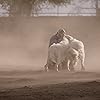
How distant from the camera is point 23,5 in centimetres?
2973

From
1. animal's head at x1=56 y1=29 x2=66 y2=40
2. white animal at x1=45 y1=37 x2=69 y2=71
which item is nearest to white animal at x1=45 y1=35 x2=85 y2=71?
white animal at x1=45 y1=37 x2=69 y2=71

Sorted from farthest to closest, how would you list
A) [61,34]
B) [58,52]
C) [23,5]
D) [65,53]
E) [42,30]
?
1. [23,5]
2. [42,30]
3. [61,34]
4. [65,53]
5. [58,52]

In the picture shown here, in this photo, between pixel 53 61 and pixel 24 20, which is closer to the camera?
pixel 53 61

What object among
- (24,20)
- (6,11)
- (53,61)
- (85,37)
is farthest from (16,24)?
(53,61)

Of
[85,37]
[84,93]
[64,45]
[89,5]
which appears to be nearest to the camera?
[84,93]

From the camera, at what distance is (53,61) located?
49.3ft

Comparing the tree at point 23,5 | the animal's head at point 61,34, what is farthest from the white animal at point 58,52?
the tree at point 23,5

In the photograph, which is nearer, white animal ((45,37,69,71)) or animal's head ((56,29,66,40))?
white animal ((45,37,69,71))

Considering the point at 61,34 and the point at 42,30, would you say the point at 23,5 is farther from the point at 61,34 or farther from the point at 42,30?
the point at 61,34

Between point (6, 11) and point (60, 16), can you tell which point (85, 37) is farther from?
point (6, 11)

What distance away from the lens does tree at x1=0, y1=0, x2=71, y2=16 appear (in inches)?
1145

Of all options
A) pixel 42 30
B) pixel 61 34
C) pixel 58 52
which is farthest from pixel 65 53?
pixel 42 30

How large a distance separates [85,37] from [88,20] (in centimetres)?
114

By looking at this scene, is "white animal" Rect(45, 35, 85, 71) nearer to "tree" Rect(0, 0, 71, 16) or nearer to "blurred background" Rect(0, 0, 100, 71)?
"blurred background" Rect(0, 0, 100, 71)
